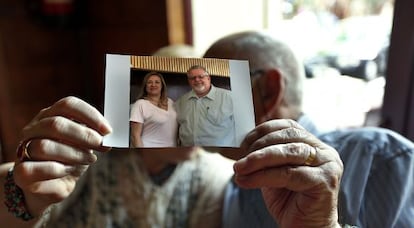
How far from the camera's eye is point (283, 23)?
1696 mm

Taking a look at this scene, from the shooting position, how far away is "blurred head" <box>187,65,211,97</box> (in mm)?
675

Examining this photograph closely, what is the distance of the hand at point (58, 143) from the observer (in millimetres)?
676

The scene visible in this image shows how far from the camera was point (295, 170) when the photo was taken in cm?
66

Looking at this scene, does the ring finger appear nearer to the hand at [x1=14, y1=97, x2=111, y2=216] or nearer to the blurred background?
the hand at [x1=14, y1=97, x2=111, y2=216]

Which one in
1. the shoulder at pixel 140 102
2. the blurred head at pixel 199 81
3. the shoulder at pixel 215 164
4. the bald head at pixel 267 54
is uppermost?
the bald head at pixel 267 54

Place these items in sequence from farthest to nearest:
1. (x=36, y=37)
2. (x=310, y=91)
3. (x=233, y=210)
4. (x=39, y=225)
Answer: (x=36, y=37), (x=310, y=91), (x=233, y=210), (x=39, y=225)

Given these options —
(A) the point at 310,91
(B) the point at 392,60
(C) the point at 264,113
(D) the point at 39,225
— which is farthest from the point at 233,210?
(B) the point at 392,60

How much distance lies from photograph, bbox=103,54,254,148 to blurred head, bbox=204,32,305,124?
0.27 m

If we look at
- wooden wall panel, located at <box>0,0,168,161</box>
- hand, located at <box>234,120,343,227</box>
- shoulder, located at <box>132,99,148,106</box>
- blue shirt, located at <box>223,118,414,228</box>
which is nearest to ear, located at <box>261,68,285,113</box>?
blue shirt, located at <box>223,118,414,228</box>

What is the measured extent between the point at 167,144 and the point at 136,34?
1.60m

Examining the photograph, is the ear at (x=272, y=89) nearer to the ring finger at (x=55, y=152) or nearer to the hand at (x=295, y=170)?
the hand at (x=295, y=170)

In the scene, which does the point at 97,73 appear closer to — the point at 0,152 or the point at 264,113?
the point at 0,152

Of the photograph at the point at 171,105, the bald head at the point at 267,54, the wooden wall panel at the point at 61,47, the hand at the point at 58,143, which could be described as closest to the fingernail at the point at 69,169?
the hand at the point at 58,143

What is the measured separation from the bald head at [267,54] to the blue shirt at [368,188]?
168 millimetres
